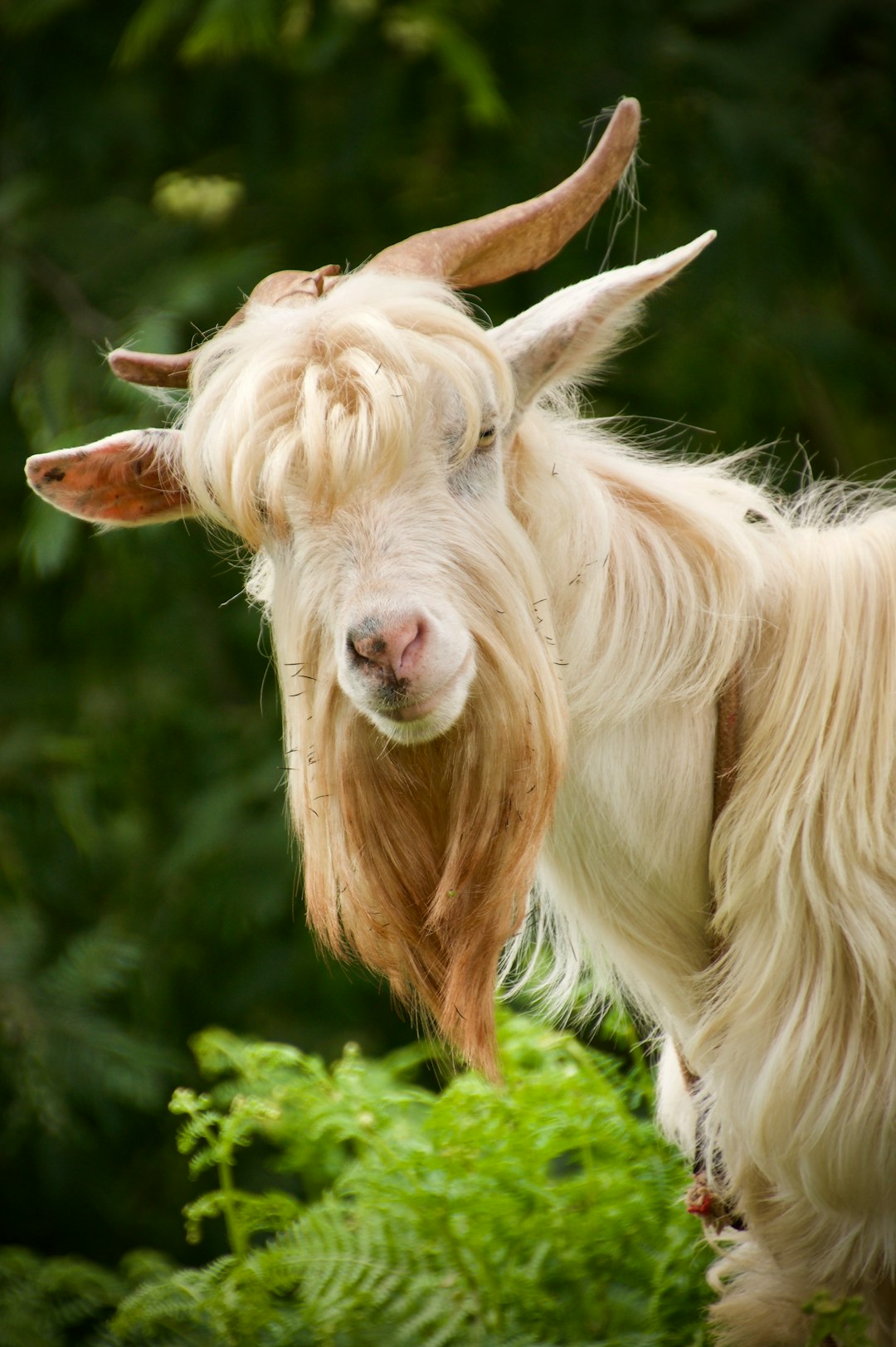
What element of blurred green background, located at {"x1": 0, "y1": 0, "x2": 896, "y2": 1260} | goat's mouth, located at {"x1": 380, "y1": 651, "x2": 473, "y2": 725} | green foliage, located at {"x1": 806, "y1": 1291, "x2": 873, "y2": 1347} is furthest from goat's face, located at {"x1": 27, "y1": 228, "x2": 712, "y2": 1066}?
blurred green background, located at {"x1": 0, "y1": 0, "x2": 896, "y2": 1260}

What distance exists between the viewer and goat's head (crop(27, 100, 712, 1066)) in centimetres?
184

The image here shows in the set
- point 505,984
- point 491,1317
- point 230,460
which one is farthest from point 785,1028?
point 505,984

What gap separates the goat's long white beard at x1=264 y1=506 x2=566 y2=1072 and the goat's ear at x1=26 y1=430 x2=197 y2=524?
36 centimetres

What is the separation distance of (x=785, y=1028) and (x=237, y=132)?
13.1ft

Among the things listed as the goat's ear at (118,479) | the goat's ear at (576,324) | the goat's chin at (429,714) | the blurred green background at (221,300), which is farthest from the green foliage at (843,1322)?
the blurred green background at (221,300)

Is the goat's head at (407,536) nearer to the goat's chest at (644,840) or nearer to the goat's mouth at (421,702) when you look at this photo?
the goat's mouth at (421,702)

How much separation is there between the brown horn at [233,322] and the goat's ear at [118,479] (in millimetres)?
94

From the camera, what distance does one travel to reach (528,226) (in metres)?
2.07

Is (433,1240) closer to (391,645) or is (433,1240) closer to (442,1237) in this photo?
(442,1237)

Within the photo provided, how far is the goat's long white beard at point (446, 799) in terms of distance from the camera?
1937mm

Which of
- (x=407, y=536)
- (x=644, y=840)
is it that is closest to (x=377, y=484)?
(x=407, y=536)

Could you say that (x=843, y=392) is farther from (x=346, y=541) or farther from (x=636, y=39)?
(x=346, y=541)

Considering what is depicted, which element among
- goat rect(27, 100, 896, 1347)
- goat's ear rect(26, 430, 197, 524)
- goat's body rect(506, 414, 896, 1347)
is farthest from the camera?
goat's ear rect(26, 430, 197, 524)

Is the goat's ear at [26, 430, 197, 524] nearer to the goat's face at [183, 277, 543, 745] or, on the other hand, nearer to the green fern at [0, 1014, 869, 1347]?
the goat's face at [183, 277, 543, 745]
